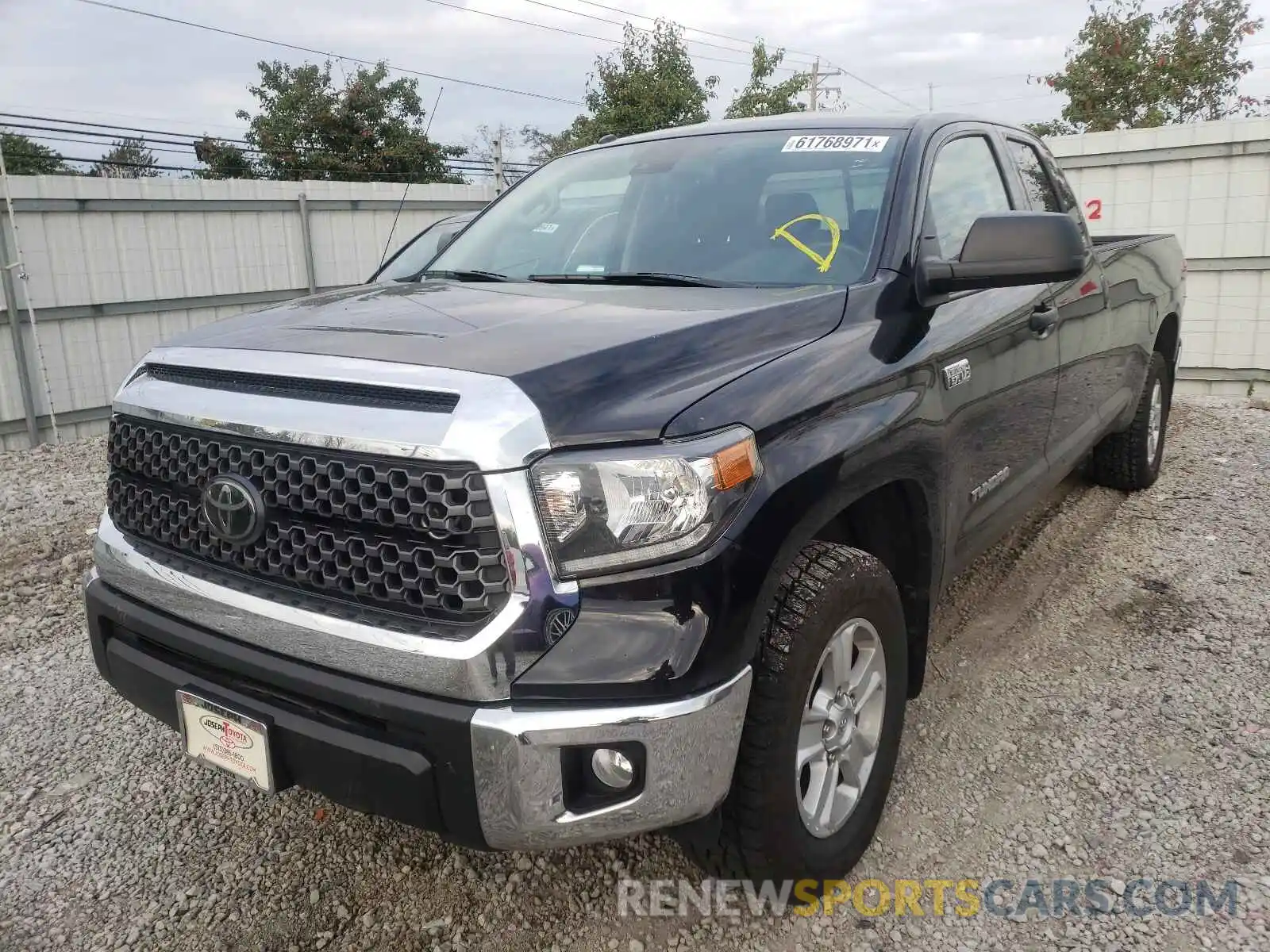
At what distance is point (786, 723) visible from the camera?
1.92m

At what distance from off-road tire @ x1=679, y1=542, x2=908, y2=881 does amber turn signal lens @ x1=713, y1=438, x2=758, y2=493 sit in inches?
11.3

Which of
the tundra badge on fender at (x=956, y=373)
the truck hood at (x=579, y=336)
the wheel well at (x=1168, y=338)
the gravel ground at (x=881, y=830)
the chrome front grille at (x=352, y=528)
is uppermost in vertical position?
the truck hood at (x=579, y=336)

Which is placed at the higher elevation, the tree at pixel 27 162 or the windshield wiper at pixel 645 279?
the tree at pixel 27 162

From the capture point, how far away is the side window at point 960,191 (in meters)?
Answer: 2.88

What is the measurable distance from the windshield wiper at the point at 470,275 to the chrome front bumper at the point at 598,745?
5.33ft

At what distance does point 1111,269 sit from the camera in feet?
13.5

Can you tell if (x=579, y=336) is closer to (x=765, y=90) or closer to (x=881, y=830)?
(x=881, y=830)

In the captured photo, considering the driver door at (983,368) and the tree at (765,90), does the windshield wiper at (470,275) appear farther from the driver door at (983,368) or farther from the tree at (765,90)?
the tree at (765,90)

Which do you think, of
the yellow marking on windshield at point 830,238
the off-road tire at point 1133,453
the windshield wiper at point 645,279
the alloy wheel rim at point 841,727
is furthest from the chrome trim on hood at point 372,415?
the off-road tire at point 1133,453

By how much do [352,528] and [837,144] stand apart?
1920 millimetres

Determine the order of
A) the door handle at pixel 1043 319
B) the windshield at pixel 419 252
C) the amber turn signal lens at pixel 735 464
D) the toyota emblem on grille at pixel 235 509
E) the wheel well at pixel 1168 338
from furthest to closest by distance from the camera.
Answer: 1. the wheel well at pixel 1168 338
2. the windshield at pixel 419 252
3. the door handle at pixel 1043 319
4. the toyota emblem on grille at pixel 235 509
5. the amber turn signal lens at pixel 735 464

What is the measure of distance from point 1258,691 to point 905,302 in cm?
190

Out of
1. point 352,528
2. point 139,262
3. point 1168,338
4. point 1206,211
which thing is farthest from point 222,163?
point 352,528

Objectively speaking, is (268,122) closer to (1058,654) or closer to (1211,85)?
(1211,85)
